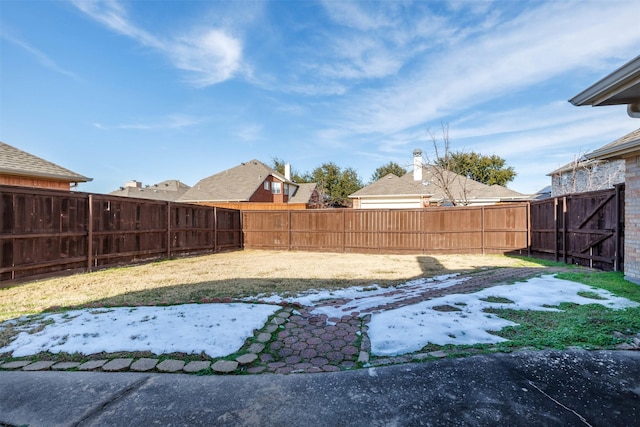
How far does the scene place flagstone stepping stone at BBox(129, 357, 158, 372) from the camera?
2.35 meters

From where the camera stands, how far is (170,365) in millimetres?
2396

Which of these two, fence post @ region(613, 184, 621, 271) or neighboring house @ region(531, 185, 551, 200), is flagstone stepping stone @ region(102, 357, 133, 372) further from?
neighboring house @ region(531, 185, 551, 200)

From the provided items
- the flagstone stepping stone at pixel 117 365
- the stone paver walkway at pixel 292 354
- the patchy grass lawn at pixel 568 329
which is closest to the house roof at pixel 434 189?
the patchy grass lawn at pixel 568 329

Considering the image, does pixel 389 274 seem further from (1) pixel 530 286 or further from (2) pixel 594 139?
(2) pixel 594 139

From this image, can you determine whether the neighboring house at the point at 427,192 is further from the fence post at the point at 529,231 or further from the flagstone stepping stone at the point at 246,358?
the flagstone stepping stone at the point at 246,358

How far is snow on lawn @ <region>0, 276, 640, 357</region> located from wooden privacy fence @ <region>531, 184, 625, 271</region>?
2.39 m

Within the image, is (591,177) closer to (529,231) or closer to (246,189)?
(529,231)

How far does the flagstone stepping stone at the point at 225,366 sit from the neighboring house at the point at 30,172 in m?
10.1

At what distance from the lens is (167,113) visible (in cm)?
1466

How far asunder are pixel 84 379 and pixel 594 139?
22065 mm

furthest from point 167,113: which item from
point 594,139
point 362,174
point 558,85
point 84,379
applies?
point 362,174

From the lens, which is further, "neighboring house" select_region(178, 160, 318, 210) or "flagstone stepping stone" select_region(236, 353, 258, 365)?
"neighboring house" select_region(178, 160, 318, 210)

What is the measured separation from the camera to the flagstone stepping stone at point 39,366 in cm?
238

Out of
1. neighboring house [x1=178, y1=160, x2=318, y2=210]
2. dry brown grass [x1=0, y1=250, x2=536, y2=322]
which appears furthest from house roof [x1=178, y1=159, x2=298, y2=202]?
dry brown grass [x1=0, y1=250, x2=536, y2=322]
